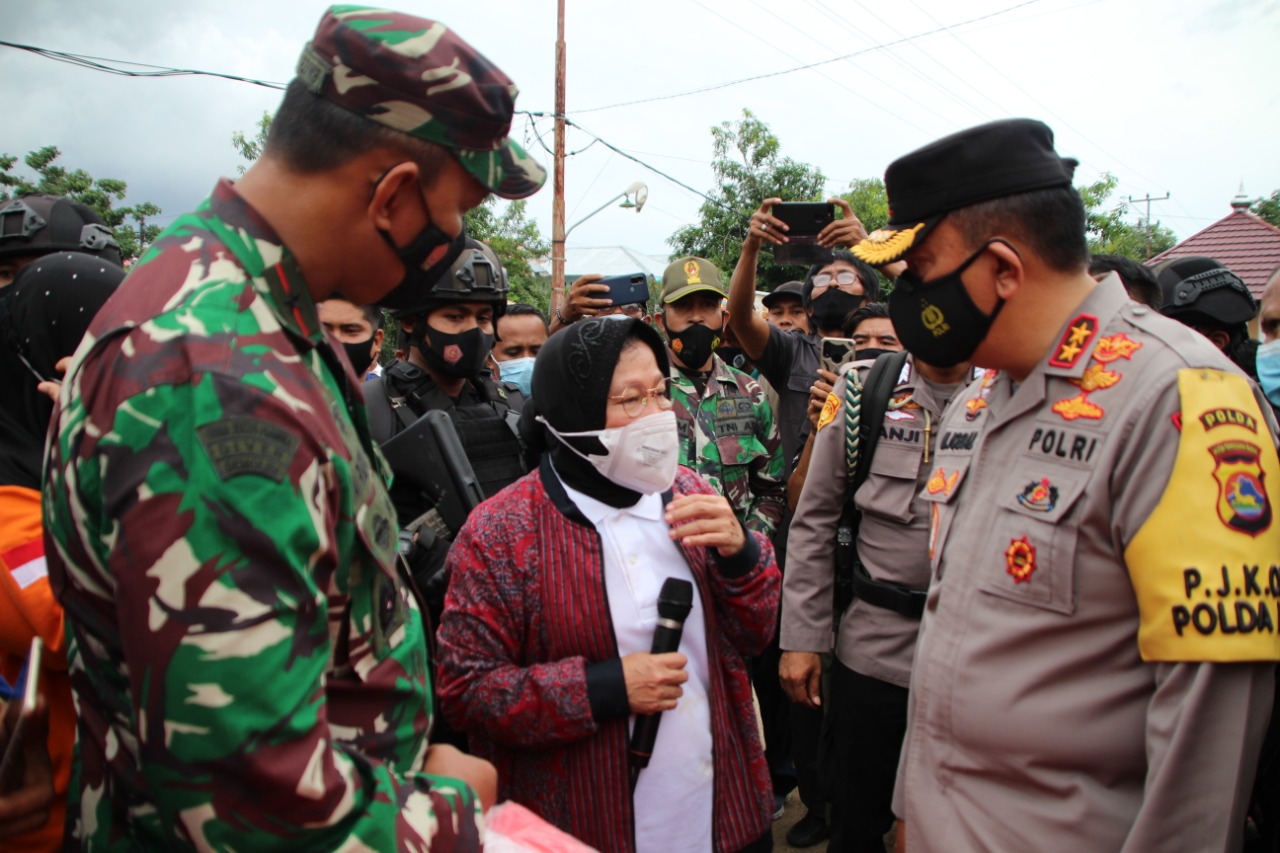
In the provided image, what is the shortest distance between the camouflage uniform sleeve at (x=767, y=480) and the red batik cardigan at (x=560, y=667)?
5.58 feet

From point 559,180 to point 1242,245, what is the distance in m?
13.8

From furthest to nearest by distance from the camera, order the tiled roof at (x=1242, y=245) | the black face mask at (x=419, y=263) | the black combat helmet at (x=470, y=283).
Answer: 1. the tiled roof at (x=1242, y=245)
2. the black combat helmet at (x=470, y=283)
3. the black face mask at (x=419, y=263)

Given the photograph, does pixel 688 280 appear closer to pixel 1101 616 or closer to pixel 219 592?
pixel 1101 616

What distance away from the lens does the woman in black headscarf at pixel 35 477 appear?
57.5 inches

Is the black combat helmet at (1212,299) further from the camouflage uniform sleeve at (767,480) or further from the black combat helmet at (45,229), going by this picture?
the black combat helmet at (45,229)

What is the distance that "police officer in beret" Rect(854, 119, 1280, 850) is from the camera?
4.67 feet

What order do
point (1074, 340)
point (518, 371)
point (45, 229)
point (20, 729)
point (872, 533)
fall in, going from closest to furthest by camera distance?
point (20, 729) → point (1074, 340) → point (872, 533) → point (45, 229) → point (518, 371)

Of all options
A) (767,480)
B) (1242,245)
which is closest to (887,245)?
(767,480)

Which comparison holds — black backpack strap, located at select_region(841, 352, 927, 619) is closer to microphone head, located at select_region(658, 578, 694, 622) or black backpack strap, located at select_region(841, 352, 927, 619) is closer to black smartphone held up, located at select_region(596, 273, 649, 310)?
microphone head, located at select_region(658, 578, 694, 622)

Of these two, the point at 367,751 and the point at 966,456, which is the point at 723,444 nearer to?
the point at 966,456

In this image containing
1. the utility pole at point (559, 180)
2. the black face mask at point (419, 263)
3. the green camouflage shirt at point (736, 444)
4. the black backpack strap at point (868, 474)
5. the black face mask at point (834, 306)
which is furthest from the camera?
the utility pole at point (559, 180)

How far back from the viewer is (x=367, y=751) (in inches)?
48.3

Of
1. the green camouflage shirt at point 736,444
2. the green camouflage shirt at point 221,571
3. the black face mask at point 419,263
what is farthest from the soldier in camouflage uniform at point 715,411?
the green camouflage shirt at point 221,571

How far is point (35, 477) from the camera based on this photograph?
1989 mm
